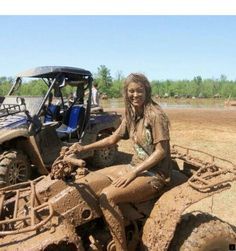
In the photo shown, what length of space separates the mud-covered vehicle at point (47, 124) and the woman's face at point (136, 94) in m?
3.81

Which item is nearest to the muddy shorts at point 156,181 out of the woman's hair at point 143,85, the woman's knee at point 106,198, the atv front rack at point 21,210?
the woman's knee at point 106,198

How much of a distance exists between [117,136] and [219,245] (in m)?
1.37

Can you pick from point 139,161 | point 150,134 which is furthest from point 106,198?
point 150,134

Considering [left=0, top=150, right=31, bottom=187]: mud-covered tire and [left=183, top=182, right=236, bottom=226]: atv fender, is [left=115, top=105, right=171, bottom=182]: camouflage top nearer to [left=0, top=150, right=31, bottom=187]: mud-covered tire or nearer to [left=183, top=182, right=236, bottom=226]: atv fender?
[left=183, top=182, right=236, bottom=226]: atv fender

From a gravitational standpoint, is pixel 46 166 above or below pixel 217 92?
above

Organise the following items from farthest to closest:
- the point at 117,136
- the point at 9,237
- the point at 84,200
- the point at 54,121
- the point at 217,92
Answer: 1. the point at 217,92
2. the point at 54,121
3. the point at 117,136
4. the point at 84,200
5. the point at 9,237

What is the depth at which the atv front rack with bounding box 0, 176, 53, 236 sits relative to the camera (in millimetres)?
3371

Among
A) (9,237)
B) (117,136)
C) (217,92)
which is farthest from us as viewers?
(217,92)

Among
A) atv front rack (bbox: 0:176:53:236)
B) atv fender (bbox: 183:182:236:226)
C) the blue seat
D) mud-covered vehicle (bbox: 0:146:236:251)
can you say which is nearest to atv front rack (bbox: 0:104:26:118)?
the blue seat

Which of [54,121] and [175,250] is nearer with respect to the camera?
[175,250]

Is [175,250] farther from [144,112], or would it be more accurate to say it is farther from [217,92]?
[217,92]

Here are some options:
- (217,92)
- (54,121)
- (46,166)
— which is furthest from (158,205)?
(217,92)

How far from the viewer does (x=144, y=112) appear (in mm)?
4066

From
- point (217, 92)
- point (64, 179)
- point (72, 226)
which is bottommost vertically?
point (217, 92)
